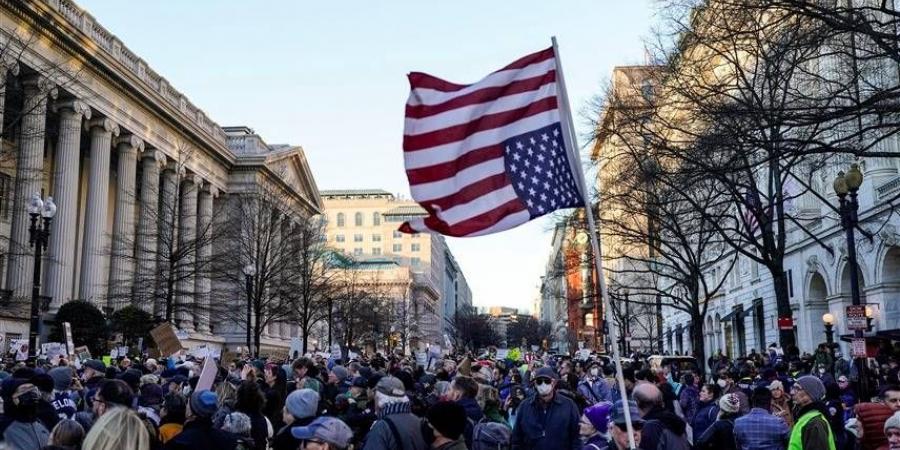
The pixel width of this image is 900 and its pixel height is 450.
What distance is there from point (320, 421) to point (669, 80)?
1990 centimetres

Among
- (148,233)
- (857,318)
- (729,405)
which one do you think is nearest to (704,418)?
(729,405)

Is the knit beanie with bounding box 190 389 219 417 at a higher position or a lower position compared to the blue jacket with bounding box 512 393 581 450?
higher

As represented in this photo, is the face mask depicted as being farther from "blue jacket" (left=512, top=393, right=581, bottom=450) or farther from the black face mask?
the black face mask

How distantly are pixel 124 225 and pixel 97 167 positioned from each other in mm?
4231

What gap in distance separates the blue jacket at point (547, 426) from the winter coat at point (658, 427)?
1.62 meters

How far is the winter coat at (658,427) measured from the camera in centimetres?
722

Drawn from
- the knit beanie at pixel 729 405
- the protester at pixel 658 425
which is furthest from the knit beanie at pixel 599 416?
the knit beanie at pixel 729 405

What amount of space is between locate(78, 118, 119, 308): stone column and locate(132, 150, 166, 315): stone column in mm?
2119

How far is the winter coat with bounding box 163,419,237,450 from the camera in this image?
637cm

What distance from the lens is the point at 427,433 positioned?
6.50 meters

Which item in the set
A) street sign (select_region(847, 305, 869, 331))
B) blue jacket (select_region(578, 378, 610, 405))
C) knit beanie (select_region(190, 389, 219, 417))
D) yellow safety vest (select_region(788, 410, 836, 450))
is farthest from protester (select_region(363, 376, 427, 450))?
street sign (select_region(847, 305, 869, 331))

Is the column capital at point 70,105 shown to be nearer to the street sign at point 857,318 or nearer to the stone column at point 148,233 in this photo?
the stone column at point 148,233

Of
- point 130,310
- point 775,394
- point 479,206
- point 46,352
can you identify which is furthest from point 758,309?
point 479,206

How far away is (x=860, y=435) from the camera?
9109 mm
